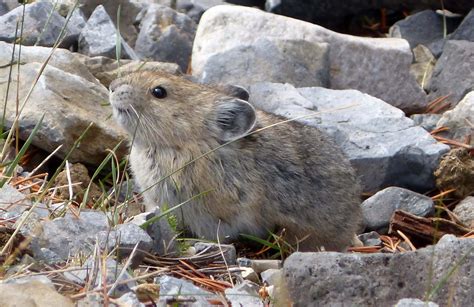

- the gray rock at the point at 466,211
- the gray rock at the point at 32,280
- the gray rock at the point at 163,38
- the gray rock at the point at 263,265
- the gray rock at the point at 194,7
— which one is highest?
the gray rock at the point at 32,280

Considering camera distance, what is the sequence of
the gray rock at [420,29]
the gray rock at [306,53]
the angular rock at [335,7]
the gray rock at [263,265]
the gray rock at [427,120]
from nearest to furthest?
the gray rock at [263,265] < the gray rock at [427,120] < the gray rock at [306,53] < the gray rock at [420,29] < the angular rock at [335,7]

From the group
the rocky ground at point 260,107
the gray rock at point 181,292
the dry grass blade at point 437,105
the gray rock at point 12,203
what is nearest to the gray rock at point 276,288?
the rocky ground at point 260,107

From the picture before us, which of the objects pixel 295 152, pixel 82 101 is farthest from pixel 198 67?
pixel 295 152

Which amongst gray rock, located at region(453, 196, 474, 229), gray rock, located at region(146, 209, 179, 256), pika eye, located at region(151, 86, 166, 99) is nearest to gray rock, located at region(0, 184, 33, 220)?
gray rock, located at region(146, 209, 179, 256)

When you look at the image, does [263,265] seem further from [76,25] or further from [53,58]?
[76,25]

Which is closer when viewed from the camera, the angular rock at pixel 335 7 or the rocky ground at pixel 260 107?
the rocky ground at pixel 260 107

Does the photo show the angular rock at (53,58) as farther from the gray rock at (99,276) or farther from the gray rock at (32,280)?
the gray rock at (32,280)
